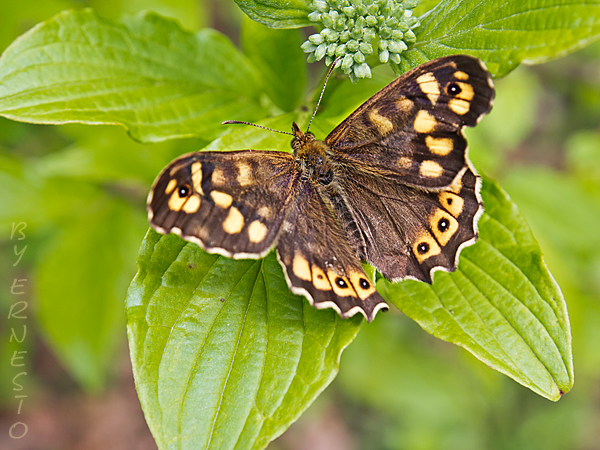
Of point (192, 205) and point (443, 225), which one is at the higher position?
point (192, 205)

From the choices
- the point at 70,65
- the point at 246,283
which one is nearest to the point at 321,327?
the point at 246,283

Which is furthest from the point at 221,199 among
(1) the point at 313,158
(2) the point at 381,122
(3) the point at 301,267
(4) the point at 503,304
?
(4) the point at 503,304

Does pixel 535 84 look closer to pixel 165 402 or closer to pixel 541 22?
pixel 541 22

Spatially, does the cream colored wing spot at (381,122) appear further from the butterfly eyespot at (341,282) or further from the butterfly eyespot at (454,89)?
the butterfly eyespot at (341,282)

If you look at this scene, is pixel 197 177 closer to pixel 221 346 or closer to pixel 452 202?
pixel 221 346

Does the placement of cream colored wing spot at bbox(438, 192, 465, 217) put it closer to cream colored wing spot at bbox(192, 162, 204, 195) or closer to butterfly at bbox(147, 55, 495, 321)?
butterfly at bbox(147, 55, 495, 321)
